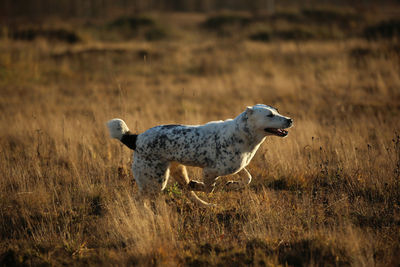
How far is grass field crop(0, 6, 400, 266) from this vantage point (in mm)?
4516

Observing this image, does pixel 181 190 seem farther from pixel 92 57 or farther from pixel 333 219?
pixel 92 57

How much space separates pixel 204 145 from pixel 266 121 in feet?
2.99

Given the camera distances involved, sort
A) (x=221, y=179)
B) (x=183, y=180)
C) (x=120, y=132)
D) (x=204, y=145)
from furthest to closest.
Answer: (x=221, y=179) → (x=183, y=180) → (x=120, y=132) → (x=204, y=145)

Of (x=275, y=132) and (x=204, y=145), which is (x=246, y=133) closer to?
(x=275, y=132)

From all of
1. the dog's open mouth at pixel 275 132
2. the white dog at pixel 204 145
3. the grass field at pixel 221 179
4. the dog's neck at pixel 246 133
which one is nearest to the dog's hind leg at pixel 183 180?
the grass field at pixel 221 179

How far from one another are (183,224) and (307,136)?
413cm

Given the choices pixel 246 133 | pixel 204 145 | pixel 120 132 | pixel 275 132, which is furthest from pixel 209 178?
pixel 120 132

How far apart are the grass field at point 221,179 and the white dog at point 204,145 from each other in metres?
0.53

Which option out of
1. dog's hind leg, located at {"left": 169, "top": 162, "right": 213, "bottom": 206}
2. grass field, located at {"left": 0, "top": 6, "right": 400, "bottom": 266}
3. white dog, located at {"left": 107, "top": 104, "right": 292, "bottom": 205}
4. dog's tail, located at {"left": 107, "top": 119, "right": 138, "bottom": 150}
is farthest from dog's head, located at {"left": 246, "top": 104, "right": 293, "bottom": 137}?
dog's tail, located at {"left": 107, "top": 119, "right": 138, "bottom": 150}

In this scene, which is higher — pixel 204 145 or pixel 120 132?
pixel 120 132

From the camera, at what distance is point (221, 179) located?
21.3 feet

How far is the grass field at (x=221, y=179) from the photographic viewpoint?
4516mm

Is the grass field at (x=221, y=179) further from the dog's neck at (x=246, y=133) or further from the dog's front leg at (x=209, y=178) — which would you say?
the dog's neck at (x=246, y=133)

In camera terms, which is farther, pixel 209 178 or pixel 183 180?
pixel 183 180
